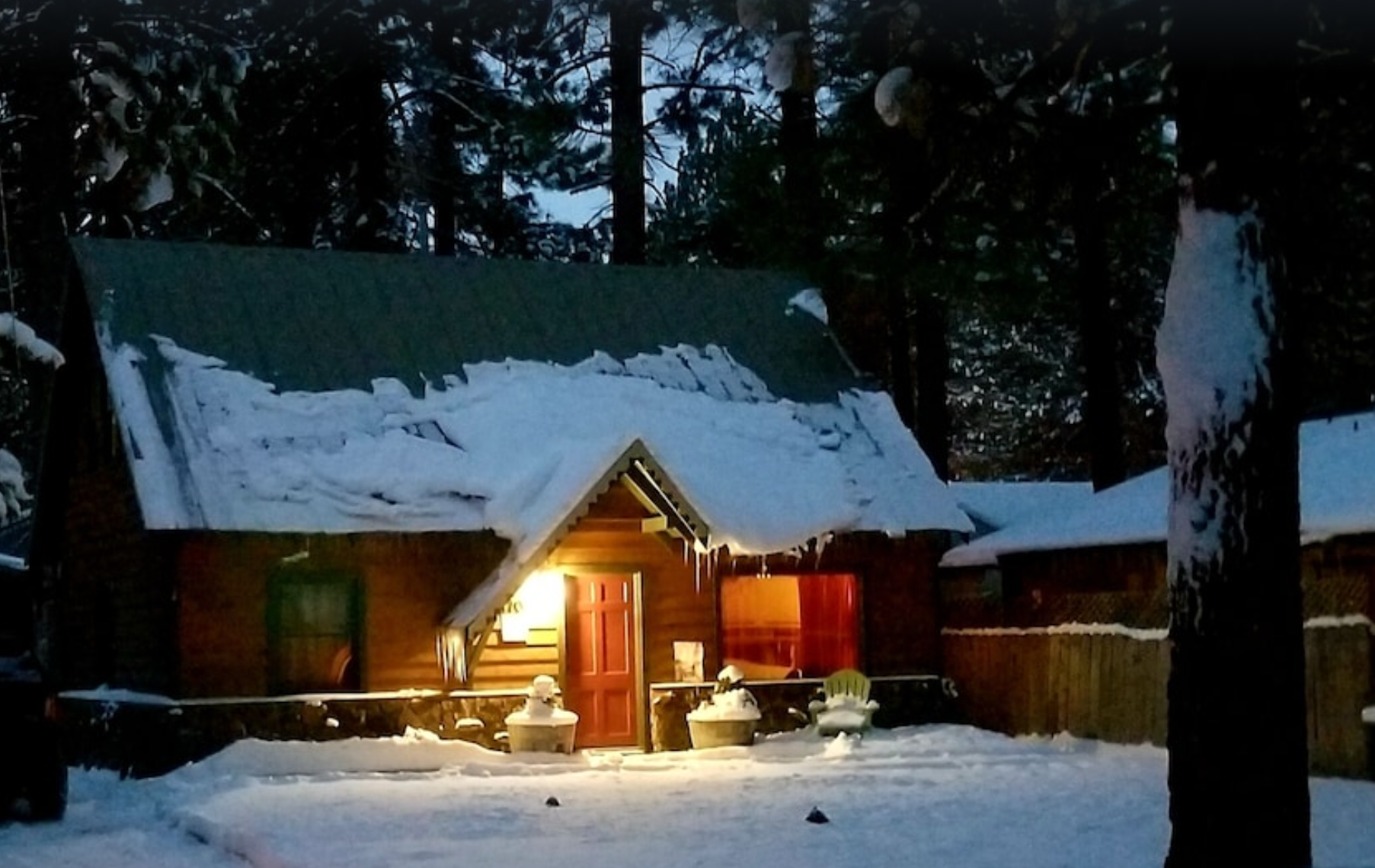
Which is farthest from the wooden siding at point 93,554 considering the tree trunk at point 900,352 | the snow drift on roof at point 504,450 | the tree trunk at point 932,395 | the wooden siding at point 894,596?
the tree trunk at point 932,395

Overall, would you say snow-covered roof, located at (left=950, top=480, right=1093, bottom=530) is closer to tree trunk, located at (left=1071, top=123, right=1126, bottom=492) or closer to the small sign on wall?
tree trunk, located at (left=1071, top=123, right=1126, bottom=492)

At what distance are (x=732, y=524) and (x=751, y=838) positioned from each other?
8369 millimetres

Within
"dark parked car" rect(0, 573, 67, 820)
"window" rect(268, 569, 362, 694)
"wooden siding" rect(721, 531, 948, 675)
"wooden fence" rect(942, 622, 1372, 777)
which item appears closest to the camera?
"dark parked car" rect(0, 573, 67, 820)

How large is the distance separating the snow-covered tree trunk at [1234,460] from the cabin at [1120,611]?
23.9 feet

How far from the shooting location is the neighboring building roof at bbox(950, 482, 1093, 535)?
94.4 ft

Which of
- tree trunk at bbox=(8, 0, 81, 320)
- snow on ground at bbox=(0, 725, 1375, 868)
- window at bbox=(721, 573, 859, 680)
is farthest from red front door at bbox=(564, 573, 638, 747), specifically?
tree trunk at bbox=(8, 0, 81, 320)

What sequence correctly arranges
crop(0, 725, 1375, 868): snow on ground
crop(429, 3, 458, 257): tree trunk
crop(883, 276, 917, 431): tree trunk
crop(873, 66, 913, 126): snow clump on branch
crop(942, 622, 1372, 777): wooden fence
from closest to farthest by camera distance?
crop(873, 66, 913, 126): snow clump on branch
crop(0, 725, 1375, 868): snow on ground
crop(942, 622, 1372, 777): wooden fence
crop(883, 276, 917, 431): tree trunk
crop(429, 3, 458, 257): tree trunk

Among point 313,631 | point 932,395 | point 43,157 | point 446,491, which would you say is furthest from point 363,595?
point 932,395

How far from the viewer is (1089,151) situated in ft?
39.2

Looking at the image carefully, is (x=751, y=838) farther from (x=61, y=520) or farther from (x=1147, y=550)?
(x=61, y=520)

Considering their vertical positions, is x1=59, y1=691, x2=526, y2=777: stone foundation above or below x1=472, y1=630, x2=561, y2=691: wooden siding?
below

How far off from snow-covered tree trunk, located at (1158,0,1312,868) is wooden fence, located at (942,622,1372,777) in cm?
811

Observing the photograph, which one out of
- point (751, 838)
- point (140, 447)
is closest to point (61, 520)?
point (140, 447)

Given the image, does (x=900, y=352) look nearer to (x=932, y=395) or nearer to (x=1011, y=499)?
(x=932, y=395)
